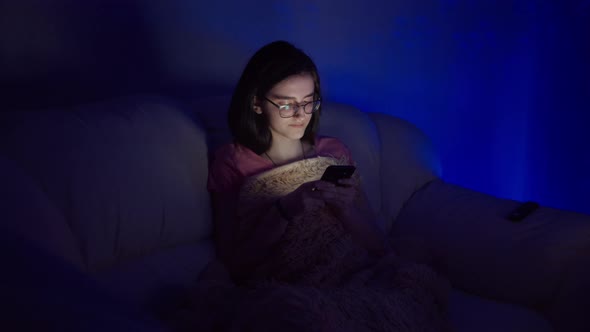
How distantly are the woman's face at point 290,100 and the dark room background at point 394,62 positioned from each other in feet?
1.78

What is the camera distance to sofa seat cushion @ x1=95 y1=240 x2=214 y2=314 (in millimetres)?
1319

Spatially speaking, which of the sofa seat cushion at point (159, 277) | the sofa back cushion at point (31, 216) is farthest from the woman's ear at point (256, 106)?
the sofa back cushion at point (31, 216)

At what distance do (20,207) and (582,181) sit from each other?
8.41 ft

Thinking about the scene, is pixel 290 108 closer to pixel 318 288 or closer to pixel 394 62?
pixel 318 288

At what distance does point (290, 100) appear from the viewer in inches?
59.1

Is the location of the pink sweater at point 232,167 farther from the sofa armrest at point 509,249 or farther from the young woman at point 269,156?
the sofa armrest at point 509,249

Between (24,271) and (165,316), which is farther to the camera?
(165,316)

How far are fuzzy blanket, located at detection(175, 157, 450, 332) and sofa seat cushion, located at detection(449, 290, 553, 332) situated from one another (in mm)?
104

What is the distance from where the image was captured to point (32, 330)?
62cm

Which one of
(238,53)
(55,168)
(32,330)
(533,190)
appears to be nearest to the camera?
(32,330)

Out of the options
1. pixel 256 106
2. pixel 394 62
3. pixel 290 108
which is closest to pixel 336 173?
pixel 290 108

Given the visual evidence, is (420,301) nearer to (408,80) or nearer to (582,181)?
(408,80)

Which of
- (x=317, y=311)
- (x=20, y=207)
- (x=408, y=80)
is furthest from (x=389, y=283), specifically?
(x=408, y=80)

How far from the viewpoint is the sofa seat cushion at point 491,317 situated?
1386 millimetres
